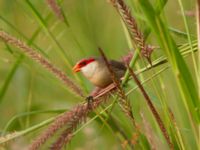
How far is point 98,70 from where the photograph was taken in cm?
279

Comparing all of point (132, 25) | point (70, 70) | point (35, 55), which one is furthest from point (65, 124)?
point (70, 70)

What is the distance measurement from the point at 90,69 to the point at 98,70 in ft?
0.18

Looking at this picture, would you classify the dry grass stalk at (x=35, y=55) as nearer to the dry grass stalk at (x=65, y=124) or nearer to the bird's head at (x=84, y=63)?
the dry grass stalk at (x=65, y=124)

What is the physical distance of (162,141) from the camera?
6.03ft

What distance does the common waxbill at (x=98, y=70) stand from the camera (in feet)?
8.80

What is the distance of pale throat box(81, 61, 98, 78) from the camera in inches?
110

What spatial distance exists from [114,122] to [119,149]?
0.59 meters

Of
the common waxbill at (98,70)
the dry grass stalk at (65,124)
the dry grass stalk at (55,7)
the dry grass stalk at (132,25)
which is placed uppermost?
the dry grass stalk at (55,7)

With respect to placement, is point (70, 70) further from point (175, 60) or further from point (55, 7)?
point (175, 60)

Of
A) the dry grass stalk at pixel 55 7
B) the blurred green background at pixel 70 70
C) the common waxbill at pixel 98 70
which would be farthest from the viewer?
the common waxbill at pixel 98 70

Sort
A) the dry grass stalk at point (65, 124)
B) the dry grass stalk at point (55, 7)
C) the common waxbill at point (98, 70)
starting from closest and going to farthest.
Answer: the dry grass stalk at point (65, 124)
the dry grass stalk at point (55, 7)
the common waxbill at point (98, 70)

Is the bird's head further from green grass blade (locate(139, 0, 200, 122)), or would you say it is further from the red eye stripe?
green grass blade (locate(139, 0, 200, 122))

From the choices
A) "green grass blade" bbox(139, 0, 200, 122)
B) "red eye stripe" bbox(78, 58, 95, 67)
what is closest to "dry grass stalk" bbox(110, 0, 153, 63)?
"green grass blade" bbox(139, 0, 200, 122)

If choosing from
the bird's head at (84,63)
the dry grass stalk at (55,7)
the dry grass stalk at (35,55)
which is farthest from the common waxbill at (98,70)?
the dry grass stalk at (35,55)
